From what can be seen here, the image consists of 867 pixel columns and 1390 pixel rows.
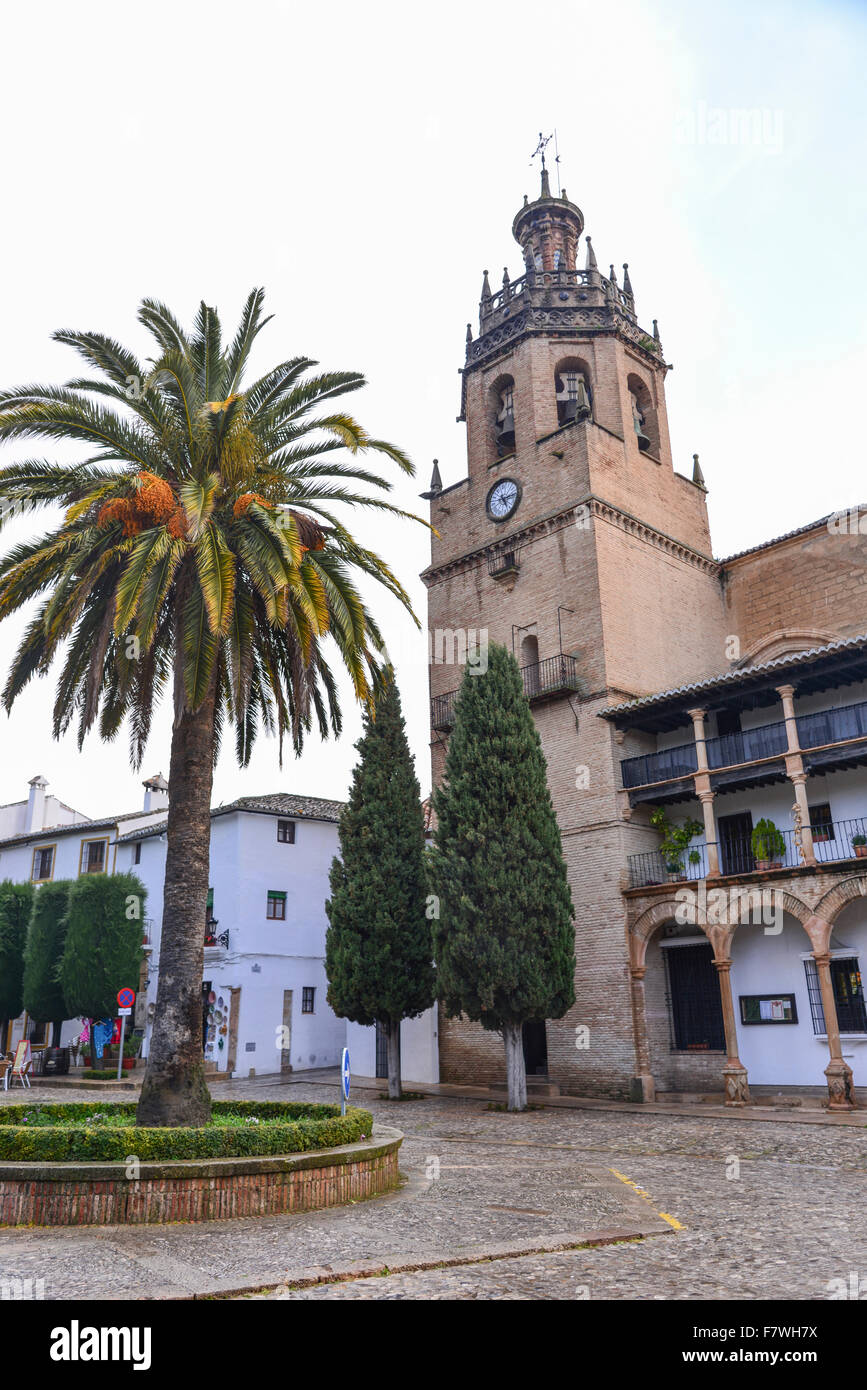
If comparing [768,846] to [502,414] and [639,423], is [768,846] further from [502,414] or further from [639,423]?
[502,414]

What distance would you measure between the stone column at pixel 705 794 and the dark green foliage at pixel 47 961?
21415 millimetres

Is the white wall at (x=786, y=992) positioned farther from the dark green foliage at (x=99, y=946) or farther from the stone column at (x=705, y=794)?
the dark green foliage at (x=99, y=946)

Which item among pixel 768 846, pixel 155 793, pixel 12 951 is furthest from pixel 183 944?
pixel 155 793

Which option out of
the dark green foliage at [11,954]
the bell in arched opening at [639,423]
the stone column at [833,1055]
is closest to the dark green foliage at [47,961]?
the dark green foliage at [11,954]

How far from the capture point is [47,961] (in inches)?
1326

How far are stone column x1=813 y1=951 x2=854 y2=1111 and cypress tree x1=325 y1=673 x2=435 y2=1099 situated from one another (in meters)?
8.97

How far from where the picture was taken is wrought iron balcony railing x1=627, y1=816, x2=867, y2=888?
21766 millimetres

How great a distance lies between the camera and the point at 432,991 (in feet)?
80.6

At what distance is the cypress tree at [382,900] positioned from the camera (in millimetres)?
24172

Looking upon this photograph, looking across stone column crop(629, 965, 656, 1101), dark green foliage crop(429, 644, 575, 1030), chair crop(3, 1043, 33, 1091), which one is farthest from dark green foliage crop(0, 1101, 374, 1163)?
chair crop(3, 1043, 33, 1091)

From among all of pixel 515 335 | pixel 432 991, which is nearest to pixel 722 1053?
pixel 432 991

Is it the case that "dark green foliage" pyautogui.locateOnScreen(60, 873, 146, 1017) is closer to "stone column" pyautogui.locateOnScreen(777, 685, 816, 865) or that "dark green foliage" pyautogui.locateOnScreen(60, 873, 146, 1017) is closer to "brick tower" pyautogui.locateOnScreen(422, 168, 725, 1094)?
"brick tower" pyautogui.locateOnScreen(422, 168, 725, 1094)

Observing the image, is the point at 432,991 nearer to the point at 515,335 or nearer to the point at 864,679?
the point at 864,679

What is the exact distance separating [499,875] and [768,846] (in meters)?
6.07
